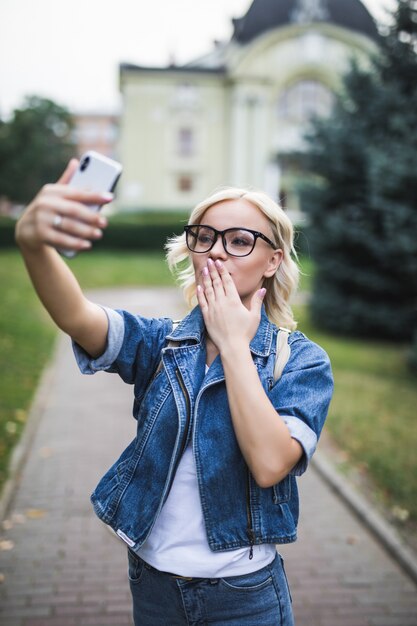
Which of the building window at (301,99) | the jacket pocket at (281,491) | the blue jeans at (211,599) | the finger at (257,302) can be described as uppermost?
the finger at (257,302)

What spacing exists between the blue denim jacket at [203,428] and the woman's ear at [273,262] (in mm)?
198

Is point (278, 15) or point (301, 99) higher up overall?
point (278, 15)

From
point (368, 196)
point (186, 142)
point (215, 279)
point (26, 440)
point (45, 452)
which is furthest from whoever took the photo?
point (186, 142)

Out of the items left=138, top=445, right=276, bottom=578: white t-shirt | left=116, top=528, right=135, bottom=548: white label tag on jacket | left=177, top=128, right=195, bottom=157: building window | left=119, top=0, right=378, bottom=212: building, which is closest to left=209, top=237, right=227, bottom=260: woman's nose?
left=138, top=445, right=276, bottom=578: white t-shirt

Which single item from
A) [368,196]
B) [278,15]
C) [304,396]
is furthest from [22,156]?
[304,396]

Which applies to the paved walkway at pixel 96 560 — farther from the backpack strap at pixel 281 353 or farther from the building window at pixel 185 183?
the building window at pixel 185 183

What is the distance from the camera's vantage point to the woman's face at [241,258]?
1.91 metres

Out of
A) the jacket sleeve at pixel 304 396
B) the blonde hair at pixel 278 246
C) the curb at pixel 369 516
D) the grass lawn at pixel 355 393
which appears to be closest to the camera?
the jacket sleeve at pixel 304 396

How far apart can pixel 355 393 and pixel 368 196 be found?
4.81 m

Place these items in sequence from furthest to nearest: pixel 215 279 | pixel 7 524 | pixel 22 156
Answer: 1. pixel 22 156
2. pixel 7 524
3. pixel 215 279

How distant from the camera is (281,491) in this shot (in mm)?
1886

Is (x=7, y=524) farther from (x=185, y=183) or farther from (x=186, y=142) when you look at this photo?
(x=185, y=183)

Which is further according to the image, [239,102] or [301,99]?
[301,99]

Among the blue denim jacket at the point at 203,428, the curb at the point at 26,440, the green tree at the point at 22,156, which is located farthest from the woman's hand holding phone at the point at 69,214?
the green tree at the point at 22,156
